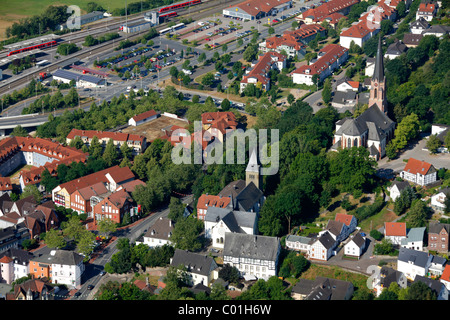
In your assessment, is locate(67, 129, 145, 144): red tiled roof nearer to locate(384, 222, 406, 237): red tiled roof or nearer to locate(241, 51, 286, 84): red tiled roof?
locate(241, 51, 286, 84): red tiled roof

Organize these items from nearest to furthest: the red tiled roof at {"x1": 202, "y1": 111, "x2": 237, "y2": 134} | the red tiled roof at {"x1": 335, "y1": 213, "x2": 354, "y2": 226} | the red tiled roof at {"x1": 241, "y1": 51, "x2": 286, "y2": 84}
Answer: the red tiled roof at {"x1": 335, "y1": 213, "x2": 354, "y2": 226} → the red tiled roof at {"x1": 202, "y1": 111, "x2": 237, "y2": 134} → the red tiled roof at {"x1": 241, "y1": 51, "x2": 286, "y2": 84}

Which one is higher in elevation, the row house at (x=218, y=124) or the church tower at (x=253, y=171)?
the church tower at (x=253, y=171)

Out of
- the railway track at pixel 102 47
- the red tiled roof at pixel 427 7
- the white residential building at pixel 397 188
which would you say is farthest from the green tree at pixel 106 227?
the red tiled roof at pixel 427 7

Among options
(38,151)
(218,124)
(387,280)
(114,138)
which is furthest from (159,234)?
(38,151)

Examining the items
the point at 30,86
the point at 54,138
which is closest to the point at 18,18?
the point at 30,86

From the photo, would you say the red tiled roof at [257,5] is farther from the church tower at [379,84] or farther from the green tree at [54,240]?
the green tree at [54,240]

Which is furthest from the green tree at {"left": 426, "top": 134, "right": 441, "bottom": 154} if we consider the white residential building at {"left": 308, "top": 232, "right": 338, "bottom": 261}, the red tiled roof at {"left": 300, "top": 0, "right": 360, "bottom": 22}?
the red tiled roof at {"left": 300, "top": 0, "right": 360, "bottom": 22}
